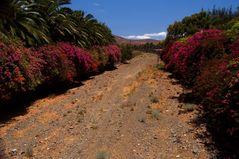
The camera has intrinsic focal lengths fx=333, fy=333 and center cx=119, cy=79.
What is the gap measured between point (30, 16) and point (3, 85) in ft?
19.3

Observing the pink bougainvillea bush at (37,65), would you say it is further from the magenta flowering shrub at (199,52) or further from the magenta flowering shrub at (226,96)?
the magenta flowering shrub at (226,96)

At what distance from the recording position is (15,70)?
544 inches

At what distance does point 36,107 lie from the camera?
16.2 meters

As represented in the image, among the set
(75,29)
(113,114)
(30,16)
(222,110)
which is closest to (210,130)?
(222,110)

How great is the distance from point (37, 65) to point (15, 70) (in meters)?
2.37

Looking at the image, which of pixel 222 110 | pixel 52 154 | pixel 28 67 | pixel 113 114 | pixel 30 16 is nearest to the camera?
pixel 222 110

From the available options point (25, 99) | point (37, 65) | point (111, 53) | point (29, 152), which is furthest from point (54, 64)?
point (111, 53)

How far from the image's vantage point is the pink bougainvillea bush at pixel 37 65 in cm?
1360

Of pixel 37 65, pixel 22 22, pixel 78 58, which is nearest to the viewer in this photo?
pixel 37 65

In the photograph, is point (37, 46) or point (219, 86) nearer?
point (219, 86)

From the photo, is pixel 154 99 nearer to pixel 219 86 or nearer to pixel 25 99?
pixel 219 86

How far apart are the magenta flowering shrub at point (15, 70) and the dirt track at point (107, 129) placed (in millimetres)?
1286

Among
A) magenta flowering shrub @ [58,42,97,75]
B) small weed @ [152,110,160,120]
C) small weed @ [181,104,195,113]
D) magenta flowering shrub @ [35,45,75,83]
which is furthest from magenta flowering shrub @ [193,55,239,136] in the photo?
magenta flowering shrub @ [58,42,97,75]

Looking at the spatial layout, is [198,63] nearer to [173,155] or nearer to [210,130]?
[210,130]
